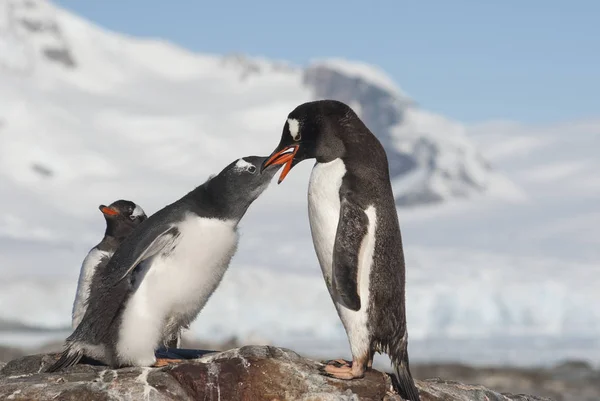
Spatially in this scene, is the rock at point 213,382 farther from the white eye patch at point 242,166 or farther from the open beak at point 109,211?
the open beak at point 109,211

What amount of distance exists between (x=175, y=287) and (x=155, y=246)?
22cm

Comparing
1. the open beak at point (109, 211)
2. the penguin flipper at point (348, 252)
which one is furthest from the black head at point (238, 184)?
the open beak at point (109, 211)

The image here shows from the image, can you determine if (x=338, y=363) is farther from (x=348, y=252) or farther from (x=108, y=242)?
(x=108, y=242)

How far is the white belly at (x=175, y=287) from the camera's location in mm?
4594

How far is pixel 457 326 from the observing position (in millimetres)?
39875

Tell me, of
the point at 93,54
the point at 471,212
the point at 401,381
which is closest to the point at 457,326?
the point at 401,381

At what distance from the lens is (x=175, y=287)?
4.64 m

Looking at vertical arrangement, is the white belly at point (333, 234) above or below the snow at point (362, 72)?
below

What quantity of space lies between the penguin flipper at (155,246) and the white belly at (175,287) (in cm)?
4

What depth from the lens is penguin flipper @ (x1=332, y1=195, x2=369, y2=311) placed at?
4.60m

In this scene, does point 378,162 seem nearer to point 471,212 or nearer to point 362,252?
point 362,252

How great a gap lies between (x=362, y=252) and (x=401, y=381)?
638 millimetres

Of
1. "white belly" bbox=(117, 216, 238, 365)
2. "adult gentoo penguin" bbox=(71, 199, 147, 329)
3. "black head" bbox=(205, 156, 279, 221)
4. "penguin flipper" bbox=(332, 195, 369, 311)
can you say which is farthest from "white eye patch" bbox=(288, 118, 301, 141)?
"adult gentoo penguin" bbox=(71, 199, 147, 329)

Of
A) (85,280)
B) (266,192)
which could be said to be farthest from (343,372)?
(266,192)
